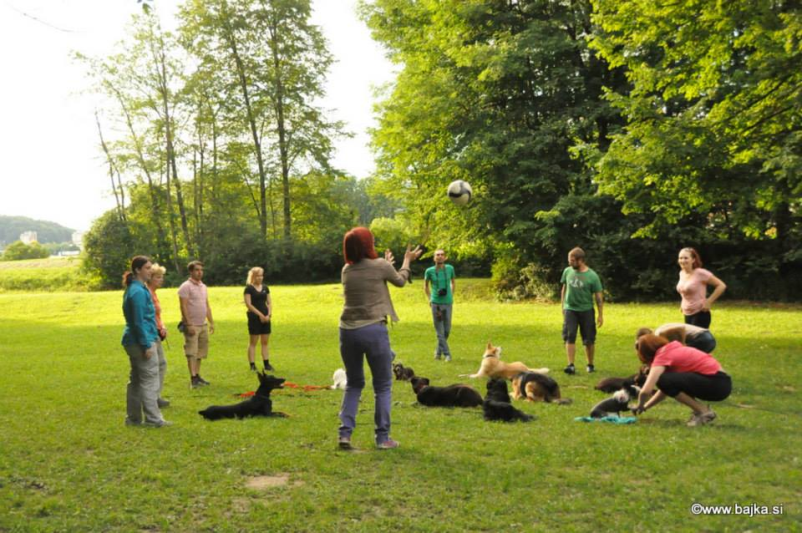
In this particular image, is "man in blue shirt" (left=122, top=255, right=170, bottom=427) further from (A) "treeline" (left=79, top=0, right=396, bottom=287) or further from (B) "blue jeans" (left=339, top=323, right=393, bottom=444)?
(A) "treeline" (left=79, top=0, right=396, bottom=287)

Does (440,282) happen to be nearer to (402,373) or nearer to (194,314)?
(402,373)

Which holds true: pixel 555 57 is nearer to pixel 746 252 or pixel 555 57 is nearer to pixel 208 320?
pixel 746 252

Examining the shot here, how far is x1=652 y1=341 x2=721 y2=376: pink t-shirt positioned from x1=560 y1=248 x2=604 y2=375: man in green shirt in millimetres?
3999

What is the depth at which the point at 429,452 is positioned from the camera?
6230 millimetres

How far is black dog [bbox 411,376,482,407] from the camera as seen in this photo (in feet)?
27.7

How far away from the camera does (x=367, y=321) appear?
6203 millimetres

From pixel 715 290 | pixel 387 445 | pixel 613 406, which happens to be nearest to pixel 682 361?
pixel 613 406

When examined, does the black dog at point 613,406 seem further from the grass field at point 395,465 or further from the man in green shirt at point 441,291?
the man in green shirt at point 441,291

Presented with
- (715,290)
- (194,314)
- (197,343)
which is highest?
(715,290)

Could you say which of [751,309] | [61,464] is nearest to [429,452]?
[61,464]

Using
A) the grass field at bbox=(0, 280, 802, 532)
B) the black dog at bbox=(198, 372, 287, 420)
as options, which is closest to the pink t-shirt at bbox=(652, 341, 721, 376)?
the grass field at bbox=(0, 280, 802, 532)

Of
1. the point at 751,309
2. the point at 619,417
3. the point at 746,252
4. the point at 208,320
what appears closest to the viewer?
the point at 619,417

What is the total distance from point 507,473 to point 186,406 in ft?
18.1

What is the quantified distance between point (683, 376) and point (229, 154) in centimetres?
4288
